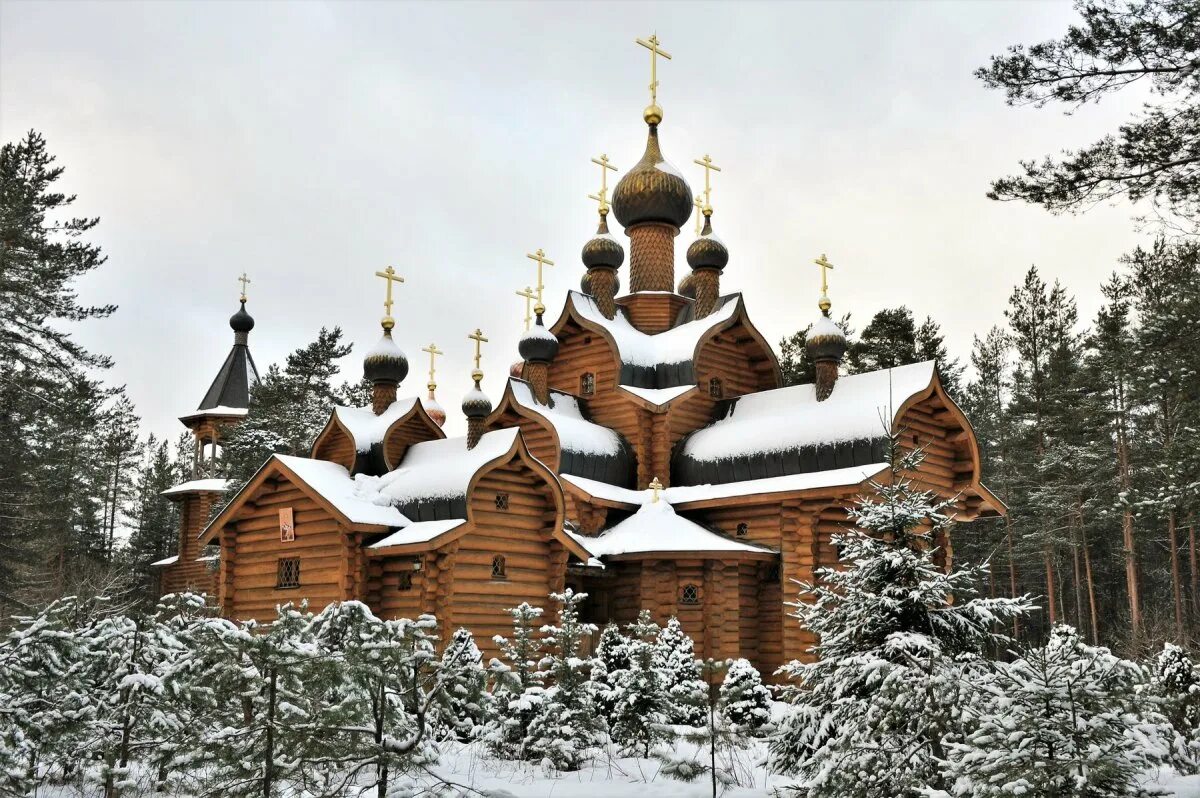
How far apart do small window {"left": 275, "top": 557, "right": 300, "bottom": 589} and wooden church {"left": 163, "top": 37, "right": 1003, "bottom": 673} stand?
34 millimetres

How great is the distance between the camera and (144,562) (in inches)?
1586

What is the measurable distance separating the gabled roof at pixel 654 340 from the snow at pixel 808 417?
4.93ft

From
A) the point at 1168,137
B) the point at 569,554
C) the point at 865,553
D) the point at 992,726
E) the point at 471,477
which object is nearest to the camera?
the point at 992,726

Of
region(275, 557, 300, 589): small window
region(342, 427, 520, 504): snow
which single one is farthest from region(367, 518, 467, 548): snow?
region(275, 557, 300, 589): small window

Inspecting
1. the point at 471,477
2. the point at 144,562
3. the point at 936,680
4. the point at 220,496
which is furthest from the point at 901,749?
the point at 144,562

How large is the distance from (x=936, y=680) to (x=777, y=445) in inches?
563

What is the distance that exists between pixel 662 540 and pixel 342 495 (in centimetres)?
577

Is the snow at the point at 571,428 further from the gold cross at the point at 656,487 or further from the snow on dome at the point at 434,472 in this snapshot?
the snow on dome at the point at 434,472

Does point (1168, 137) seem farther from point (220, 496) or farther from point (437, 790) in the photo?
point (220, 496)

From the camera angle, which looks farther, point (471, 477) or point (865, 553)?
point (471, 477)

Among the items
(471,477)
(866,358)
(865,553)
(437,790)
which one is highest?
(866,358)

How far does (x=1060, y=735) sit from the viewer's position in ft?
18.8

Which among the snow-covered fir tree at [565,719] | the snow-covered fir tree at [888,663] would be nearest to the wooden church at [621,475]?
the snow-covered fir tree at [565,719]

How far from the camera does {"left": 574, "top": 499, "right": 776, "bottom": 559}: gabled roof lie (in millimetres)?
19141
